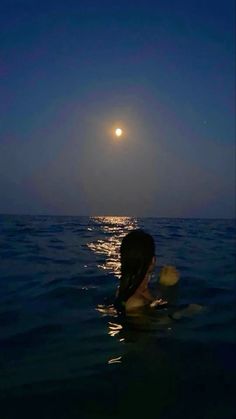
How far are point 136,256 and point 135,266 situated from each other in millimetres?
146

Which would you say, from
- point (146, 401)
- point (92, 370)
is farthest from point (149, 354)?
point (146, 401)

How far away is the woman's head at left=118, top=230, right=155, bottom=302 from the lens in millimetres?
5410

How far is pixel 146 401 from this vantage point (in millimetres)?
3697

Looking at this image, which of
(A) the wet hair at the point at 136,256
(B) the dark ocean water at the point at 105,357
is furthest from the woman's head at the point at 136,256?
(B) the dark ocean water at the point at 105,357

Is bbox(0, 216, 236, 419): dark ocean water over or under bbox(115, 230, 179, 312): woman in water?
under

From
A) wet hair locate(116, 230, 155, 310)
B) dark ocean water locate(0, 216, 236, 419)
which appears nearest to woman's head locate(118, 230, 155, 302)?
wet hair locate(116, 230, 155, 310)

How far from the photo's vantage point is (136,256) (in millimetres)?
5414

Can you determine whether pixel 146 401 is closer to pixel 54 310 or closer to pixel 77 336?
pixel 77 336

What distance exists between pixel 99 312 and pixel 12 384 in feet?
9.40

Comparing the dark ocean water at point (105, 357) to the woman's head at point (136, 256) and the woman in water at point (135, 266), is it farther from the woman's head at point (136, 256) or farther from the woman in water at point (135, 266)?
the woman's head at point (136, 256)

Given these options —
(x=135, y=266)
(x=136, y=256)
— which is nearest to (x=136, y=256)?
(x=136, y=256)

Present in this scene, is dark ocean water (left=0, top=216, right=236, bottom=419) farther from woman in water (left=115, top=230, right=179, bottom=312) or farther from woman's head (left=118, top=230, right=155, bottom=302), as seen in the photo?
woman's head (left=118, top=230, right=155, bottom=302)

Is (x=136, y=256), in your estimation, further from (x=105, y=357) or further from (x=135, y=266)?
(x=105, y=357)

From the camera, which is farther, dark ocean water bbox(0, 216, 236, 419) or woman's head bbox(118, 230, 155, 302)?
woman's head bbox(118, 230, 155, 302)
